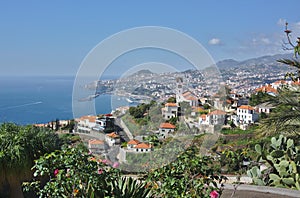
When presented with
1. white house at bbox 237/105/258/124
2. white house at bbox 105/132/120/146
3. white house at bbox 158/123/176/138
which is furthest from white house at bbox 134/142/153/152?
white house at bbox 237/105/258/124

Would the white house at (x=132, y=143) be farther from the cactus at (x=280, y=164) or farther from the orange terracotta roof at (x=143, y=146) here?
the cactus at (x=280, y=164)

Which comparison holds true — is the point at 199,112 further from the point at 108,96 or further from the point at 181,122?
the point at 108,96

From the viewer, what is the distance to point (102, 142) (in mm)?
3744

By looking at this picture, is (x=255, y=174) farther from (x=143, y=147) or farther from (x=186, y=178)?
(x=186, y=178)

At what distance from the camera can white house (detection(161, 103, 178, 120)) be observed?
4005 mm

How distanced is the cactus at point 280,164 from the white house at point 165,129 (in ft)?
4.28

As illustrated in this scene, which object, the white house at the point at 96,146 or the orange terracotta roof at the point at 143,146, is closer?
the orange terracotta roof at the point at 143,146

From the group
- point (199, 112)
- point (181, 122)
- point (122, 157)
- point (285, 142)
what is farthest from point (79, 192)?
point (285, 142)

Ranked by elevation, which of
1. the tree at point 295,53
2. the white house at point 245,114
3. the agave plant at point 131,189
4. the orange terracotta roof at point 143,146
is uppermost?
the tree at point 295,53

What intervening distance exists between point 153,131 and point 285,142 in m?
1.77

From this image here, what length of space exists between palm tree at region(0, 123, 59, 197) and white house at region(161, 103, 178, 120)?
1.30m

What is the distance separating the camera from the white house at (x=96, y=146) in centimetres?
362

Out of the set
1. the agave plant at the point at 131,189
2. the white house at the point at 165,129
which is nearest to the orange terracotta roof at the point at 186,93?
the white house at the point at 165,129

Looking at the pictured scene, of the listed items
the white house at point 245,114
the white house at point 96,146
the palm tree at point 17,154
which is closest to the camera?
the palm tree at point 17,154
